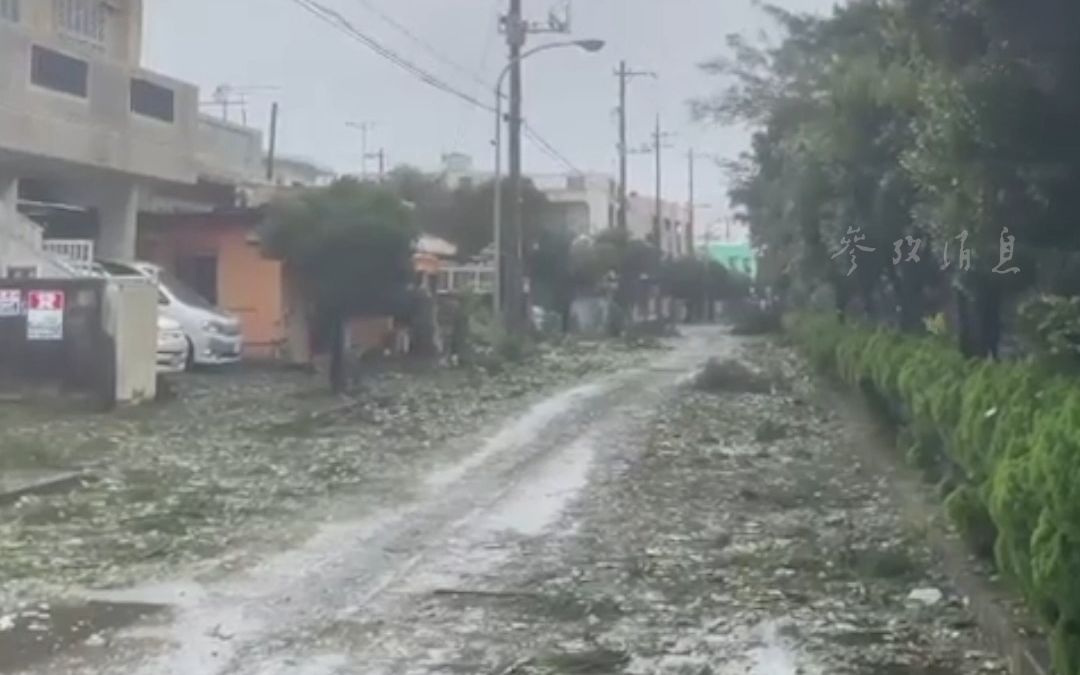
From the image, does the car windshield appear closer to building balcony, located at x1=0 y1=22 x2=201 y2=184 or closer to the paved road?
building balcony, located at x1=0 y1=22 x2=201 y2=184

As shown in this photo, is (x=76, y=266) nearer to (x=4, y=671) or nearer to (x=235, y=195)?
(x=235, y=195)

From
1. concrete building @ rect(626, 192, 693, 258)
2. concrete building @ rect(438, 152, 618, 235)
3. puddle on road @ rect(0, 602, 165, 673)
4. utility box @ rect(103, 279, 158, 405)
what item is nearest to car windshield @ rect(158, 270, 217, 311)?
utility box @ rect(103, 279, 158, 405)

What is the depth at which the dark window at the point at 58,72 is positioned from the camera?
106ft

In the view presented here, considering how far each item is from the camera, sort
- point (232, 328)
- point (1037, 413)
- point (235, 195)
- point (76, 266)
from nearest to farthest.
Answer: point (1037, 413)
point (76, 266)
point (232, 328)
point (235, 195)

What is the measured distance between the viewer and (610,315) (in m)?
72.3

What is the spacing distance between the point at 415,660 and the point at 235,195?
36268mm

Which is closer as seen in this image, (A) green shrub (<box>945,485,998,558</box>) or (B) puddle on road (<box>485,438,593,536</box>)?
(A) green shrub (<box>945,485,998,558</box>)

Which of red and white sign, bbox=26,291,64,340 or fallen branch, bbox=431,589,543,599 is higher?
red and white sign, bbox=26,291,64,340

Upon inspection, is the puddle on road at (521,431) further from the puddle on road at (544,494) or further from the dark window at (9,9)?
the dark window at (9,9)

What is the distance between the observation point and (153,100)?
37406 mm

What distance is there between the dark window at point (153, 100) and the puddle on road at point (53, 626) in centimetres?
2720

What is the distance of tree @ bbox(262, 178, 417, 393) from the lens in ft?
102

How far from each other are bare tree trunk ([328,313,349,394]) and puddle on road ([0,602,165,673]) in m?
19.2

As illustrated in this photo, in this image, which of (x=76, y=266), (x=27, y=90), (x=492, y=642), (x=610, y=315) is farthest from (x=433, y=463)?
(x=610, y=315)
